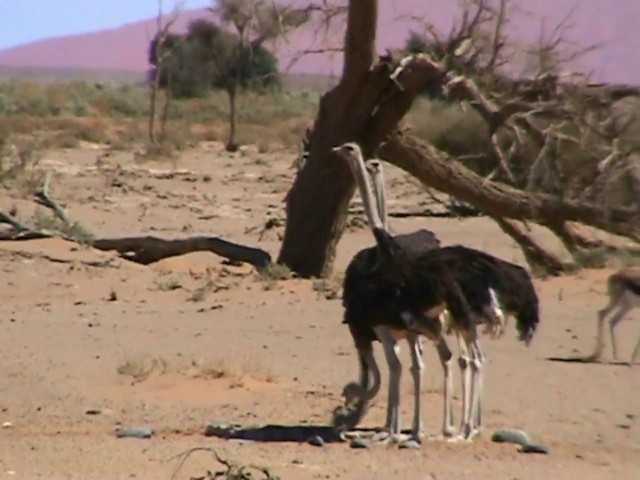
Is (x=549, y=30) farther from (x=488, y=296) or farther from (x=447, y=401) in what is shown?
(x=447, y=401)

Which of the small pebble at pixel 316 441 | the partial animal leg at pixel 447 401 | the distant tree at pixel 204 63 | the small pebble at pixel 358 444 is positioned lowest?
the distant tree at pixel 204 63

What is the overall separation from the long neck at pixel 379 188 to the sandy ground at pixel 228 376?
1372 mm

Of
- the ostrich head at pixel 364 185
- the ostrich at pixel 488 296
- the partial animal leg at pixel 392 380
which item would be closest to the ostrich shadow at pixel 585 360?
the ostrich at pixel 488 296

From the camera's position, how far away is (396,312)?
9.82 m

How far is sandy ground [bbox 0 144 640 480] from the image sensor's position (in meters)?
9.23

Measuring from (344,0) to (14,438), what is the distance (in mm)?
11695

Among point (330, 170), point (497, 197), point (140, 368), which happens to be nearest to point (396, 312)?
point (140, 368)

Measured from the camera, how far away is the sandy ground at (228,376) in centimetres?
923

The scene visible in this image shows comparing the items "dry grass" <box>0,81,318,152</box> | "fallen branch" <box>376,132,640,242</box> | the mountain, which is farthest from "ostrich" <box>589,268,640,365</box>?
"dry grass" <box>0,81,318,152</box>

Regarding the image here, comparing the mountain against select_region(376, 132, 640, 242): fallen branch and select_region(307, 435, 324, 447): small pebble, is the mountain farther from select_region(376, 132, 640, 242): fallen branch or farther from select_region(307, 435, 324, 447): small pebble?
select_region(307, 435, 324, 447): small pebble

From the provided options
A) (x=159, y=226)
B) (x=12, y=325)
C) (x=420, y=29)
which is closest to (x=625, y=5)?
(x=159, y=226)

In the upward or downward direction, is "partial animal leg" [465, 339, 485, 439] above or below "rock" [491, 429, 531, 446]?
above

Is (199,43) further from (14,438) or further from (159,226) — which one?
(14,438)

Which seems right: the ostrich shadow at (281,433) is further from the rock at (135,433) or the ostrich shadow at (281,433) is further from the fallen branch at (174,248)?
the fallen branch at (174,248)
